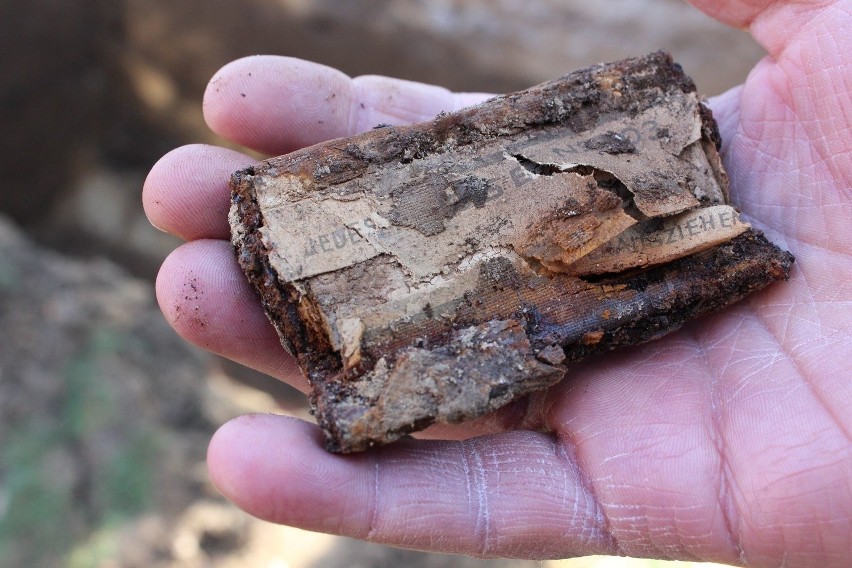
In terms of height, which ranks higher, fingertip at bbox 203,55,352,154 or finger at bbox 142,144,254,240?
fingertip at bbox 203,55,352,154

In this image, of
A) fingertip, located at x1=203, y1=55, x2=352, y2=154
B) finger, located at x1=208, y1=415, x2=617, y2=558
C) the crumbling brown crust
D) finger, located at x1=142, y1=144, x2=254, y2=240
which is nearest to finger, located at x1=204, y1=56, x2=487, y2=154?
fingertip, located at x1=203, y1=55, x2=352, y2=154

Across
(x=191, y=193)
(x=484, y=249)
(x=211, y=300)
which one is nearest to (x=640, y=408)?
(x=484, y=249)

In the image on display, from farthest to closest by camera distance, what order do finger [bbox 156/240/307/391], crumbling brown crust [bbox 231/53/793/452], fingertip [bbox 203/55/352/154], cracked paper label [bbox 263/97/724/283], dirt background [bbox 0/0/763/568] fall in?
dirt background [bbox 0/0/763/568]
fingertip [bbox 203/55/352/154]
finger [bbox 156/240/307/391]
cracked paper label [bbox 263/97/724/283]
crumbling brown crust [bbox 231/53/793/452]

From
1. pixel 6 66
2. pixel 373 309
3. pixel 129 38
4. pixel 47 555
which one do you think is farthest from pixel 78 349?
pixel 373 309

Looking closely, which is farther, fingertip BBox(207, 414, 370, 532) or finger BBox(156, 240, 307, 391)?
finger BBox(156, 240, 307, 391)

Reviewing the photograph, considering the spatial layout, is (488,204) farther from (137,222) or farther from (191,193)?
(137,222)

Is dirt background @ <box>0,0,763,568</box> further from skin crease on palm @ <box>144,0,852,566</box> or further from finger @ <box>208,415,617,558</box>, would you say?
finger @ <box>208,415,617,558</box>

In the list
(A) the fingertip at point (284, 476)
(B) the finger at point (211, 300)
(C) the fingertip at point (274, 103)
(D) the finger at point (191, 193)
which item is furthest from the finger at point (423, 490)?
(C) the fingertip at point (274, 103)

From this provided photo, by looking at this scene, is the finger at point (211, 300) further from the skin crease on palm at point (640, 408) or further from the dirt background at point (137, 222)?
the dirt background at point (137, 222)
